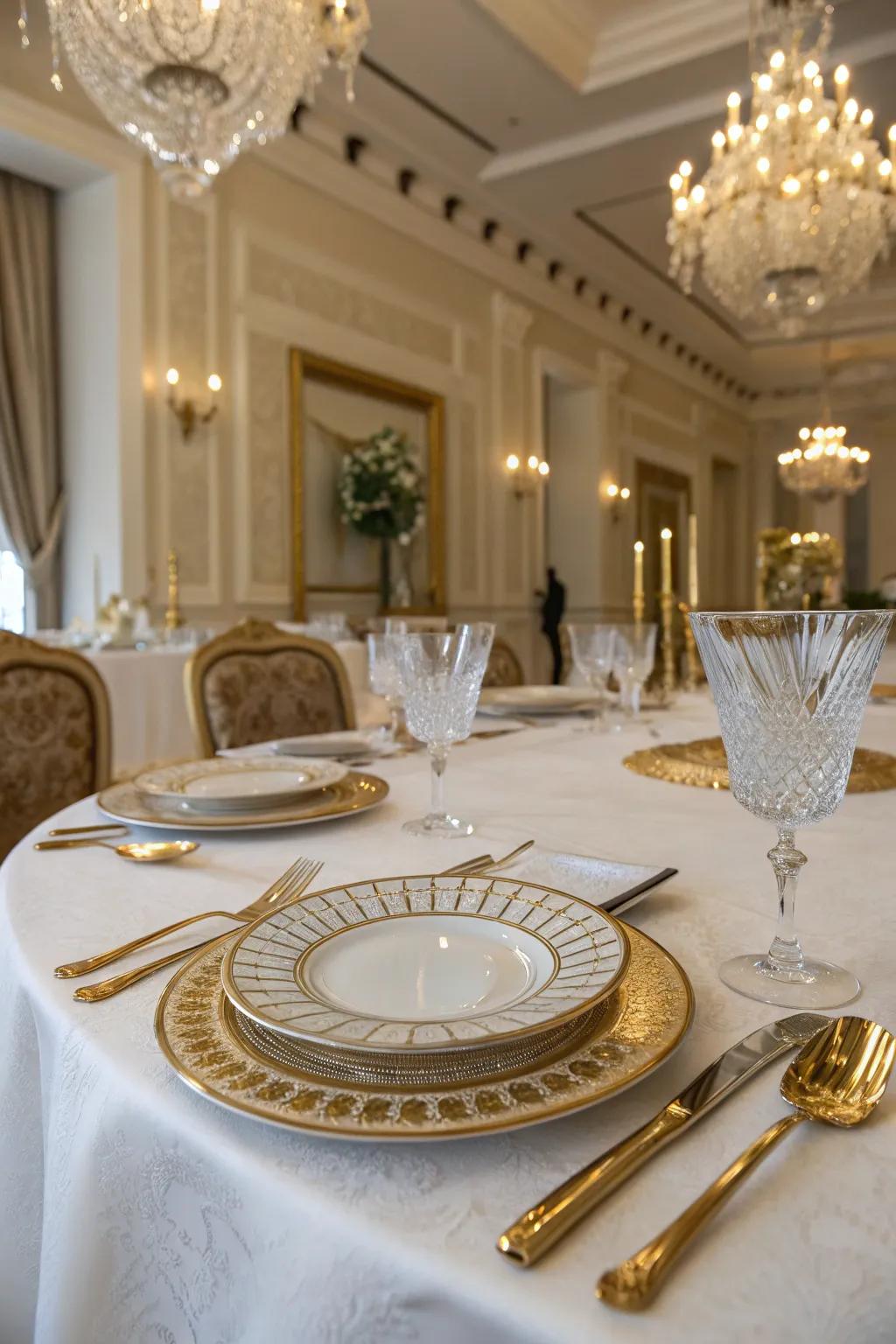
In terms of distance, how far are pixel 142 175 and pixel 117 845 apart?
3.53m

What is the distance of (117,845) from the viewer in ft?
2.35

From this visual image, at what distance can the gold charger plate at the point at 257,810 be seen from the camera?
0.75 meters

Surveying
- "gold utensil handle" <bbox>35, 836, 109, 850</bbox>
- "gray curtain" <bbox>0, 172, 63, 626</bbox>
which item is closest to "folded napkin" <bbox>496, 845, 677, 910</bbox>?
"gold utensil handle" <bbox>35, 836, 109, 850</bbox>

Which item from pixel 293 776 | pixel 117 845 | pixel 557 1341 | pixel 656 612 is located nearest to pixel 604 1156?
pixel 557 1341

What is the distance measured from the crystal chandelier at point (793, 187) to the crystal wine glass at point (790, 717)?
10.6 ft

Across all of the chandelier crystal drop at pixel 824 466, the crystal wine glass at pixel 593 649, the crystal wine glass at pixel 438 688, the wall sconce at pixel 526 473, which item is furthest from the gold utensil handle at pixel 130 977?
the chandelier crystal drop at pixel 824 466

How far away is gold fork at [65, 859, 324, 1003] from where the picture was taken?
0.44 m

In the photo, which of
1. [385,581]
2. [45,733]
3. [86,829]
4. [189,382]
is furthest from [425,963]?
[385,581]

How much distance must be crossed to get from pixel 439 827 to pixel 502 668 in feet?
5.18

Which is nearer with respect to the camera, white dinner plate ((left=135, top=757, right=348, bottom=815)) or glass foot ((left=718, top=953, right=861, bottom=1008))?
glass foot ((left=718, top=953, right=861, bottom=1008))

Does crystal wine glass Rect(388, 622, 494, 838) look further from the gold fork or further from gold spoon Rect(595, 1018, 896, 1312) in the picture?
gold spoon Rect(595, 1018, 896, 1312)

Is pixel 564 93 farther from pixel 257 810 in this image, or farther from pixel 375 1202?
pixel 375 1202

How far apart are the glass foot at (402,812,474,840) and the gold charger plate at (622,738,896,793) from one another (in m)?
0.30

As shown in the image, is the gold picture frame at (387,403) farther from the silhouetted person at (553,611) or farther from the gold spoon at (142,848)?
the gold spoon at (142,848)
